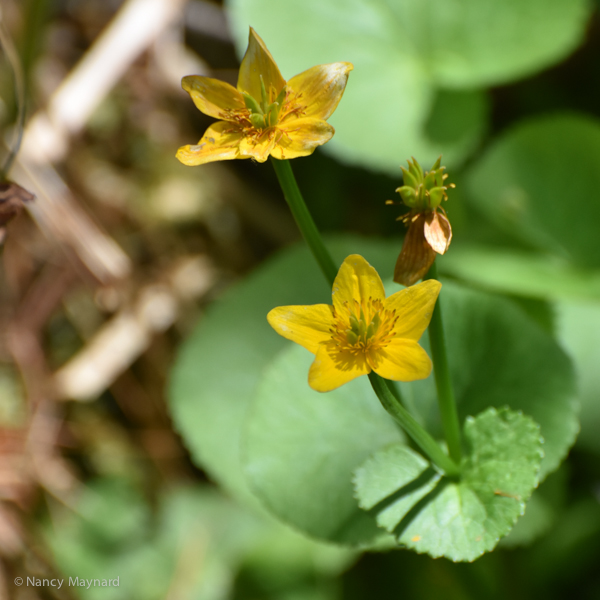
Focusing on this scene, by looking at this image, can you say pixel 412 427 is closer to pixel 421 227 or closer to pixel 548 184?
pixel 421 227

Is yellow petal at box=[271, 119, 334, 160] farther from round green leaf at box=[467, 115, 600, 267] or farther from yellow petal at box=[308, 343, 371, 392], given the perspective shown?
round green leaf at box=[467, 115, 600, 267]

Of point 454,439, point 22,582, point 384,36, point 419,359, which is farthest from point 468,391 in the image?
point 22,582

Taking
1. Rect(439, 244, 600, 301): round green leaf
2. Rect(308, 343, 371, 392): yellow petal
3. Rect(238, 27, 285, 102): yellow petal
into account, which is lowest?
Rect(439, 244, 600, 301): round green leaf

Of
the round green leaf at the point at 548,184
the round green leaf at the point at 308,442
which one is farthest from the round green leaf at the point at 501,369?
the round green leaf at the point at 548,184

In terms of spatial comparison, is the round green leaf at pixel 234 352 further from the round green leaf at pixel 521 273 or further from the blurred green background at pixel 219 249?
the round green leaf at pixel 521 273

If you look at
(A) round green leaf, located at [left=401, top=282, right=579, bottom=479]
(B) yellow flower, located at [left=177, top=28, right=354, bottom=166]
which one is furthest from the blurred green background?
(B) yellow flower, located at [left=177, top=28, right=354, bottom=166]

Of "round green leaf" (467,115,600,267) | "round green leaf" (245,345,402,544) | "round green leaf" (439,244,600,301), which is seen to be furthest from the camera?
"round green leaf" (467,115,600,267)
